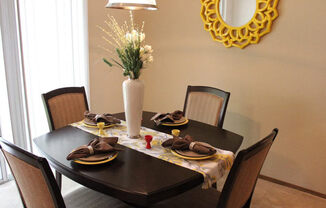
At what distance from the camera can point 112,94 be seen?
3.70 metres

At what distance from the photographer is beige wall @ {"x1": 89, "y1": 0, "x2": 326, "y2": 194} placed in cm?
259

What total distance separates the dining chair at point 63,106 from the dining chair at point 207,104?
3.17 feet

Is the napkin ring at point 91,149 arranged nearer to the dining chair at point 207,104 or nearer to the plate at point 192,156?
the plate at point 192,156

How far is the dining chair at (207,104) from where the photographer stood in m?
2.51

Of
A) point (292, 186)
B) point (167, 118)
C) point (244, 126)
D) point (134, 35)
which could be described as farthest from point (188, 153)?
point (292, 186)

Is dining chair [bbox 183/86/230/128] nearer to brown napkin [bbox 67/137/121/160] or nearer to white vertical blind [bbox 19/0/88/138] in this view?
brown napkin [bbox 67/137/121/160]

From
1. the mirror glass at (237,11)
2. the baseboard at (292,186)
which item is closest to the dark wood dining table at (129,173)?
the baseboard at (292,186)

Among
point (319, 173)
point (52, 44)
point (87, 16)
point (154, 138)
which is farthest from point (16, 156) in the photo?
point (319, 173)

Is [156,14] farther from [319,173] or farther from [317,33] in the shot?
[319,173]

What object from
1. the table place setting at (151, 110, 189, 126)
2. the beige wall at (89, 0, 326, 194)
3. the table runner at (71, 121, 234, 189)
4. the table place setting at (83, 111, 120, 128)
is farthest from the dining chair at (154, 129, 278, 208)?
the beige wall at (89, 0, 326, 194)

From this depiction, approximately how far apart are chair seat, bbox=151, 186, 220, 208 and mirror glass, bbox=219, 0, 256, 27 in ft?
5.86

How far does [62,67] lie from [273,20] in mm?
2168

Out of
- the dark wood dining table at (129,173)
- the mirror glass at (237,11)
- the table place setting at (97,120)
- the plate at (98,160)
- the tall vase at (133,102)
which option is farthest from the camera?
the mirror glass at (237,11)

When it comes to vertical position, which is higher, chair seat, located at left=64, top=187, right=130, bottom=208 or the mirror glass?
the mirror glass
